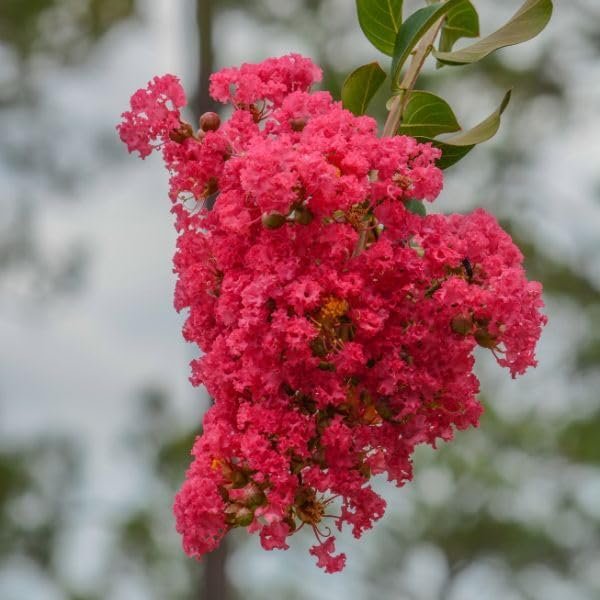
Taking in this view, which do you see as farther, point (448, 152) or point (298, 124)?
point (448, 152)

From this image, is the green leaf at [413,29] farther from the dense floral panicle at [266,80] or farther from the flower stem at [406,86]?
the dense floral panicle at [266,80]

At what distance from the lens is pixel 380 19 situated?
84.8 inches

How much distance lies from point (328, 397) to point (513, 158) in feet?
34.1

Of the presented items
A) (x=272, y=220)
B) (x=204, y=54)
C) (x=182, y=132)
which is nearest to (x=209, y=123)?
(x=182, y=132)

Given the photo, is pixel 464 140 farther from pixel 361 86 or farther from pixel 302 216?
pixel 302 216

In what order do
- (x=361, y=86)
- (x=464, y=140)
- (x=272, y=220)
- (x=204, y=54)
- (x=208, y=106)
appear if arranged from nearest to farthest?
(x=272, y=220) → (x=464, y=140) → (x=361, y=86) → (x=208, y=106) → (x=204, y=54)

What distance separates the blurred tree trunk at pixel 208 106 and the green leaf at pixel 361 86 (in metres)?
4.23

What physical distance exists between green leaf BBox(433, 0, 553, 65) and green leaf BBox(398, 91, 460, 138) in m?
Answer: 0.08

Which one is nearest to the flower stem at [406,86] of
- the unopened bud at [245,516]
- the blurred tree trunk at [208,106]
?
the unopened bud at [245,516]

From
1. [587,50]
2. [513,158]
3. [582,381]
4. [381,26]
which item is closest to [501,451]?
[582,381]

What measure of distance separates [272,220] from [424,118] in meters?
0.40

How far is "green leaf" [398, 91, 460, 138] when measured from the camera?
2.00m

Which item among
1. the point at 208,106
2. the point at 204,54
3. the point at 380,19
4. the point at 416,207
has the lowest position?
the point at 416,207

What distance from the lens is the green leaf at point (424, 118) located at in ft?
6.57
